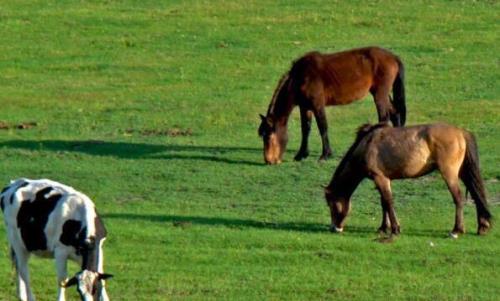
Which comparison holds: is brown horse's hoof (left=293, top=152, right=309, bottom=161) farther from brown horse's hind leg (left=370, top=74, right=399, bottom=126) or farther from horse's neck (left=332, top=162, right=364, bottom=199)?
horse's neck (left=332, top=162, right=364, bottom=199)

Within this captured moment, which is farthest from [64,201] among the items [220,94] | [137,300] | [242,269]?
[220,94]

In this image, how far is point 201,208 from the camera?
2067 centimetres

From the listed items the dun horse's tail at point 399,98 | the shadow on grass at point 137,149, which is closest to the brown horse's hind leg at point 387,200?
the shadow on grass at point 137,149

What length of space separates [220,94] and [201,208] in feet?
34.3

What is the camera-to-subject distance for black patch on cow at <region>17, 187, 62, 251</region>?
47.9ft

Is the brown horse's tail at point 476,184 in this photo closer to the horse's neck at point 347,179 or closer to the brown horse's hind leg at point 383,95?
the horse's neck at point 347,179

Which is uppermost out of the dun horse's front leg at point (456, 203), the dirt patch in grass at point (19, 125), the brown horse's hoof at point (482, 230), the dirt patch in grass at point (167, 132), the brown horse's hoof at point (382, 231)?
the dun horse's front leg at point (456, 203)

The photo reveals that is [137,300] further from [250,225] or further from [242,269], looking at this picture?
[250,225]

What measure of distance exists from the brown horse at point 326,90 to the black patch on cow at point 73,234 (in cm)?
990

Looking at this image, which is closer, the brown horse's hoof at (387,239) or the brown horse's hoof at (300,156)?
the brown horse's hoof at (387,239)

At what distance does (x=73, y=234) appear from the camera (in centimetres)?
1429

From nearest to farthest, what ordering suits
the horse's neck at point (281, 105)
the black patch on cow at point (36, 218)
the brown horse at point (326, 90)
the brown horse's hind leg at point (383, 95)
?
the black patch on cow at point (36, 218) < the brown horse at point (326, 90) < the horse's neck at point (281, 105) < the brown horse's hind leg at point (383, 95)

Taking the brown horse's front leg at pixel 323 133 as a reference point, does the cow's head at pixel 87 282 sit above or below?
above

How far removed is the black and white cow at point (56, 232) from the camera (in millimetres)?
14086
